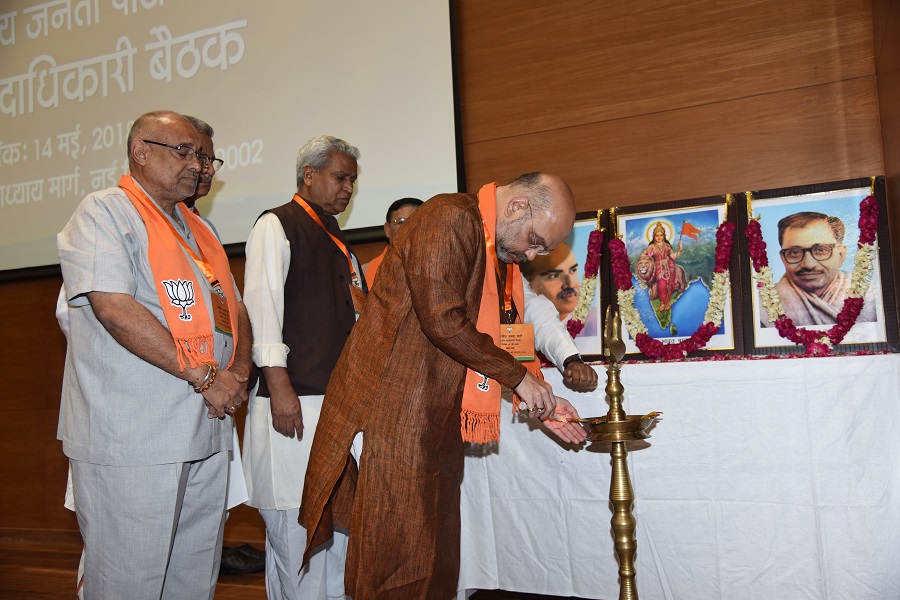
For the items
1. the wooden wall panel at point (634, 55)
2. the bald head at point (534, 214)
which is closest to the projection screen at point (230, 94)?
the wooden wall panel at point (634, 55)

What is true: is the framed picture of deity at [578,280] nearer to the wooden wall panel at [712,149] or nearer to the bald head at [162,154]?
the wooden wall panel at [712,149]

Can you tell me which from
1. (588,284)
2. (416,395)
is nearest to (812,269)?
(588,284)

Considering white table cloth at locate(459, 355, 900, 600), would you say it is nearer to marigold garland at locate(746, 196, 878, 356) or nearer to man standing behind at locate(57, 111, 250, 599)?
marigold garland at locate(746, 196, 878, 356)

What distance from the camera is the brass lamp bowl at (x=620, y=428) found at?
7.59ft

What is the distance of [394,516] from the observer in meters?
1.93

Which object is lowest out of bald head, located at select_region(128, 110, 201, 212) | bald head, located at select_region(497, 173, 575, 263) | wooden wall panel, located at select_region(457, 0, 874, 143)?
bald head, located at select_region(497, 173, 575, 263)

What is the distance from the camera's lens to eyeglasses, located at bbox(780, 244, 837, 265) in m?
3.23

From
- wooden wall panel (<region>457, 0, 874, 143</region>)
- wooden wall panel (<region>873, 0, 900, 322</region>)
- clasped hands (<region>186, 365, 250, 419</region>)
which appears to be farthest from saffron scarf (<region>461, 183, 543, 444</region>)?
wooden wall panel (<region>457, 0, 874, 143</region>)

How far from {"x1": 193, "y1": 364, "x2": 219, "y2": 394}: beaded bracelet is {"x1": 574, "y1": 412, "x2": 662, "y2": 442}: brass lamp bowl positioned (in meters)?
1.09

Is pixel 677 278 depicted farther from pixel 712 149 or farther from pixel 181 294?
pixel 181 294

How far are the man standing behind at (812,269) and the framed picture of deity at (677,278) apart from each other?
208 mm

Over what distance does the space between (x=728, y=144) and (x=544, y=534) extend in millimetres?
2018

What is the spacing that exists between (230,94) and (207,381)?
3035mm

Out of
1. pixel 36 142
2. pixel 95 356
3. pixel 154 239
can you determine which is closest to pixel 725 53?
pixel 154 239
